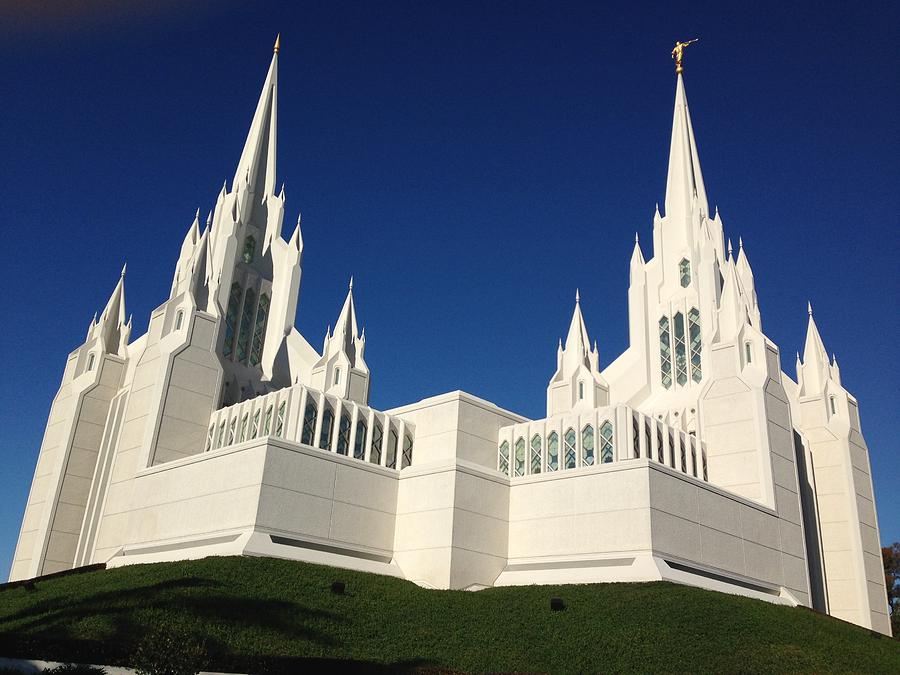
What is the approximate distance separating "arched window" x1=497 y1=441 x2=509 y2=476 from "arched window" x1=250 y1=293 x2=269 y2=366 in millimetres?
13337

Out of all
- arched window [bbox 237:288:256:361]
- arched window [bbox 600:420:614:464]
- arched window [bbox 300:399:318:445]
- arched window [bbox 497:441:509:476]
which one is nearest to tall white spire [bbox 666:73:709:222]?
arched window [bbox 600:420:614:464]

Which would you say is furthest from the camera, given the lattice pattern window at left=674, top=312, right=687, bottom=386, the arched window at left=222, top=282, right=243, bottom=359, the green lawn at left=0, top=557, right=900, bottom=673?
the lattice pattern window at left=674, top=312, right=687, bottom=386

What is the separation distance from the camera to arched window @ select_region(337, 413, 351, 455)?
29469mm

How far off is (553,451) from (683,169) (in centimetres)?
2132

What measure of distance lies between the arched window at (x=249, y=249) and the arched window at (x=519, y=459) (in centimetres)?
1698

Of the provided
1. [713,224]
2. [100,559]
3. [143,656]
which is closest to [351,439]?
[100,559]

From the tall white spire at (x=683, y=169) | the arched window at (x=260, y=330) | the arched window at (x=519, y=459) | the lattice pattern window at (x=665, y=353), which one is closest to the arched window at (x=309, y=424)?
the arched window at (x=519, y=459)

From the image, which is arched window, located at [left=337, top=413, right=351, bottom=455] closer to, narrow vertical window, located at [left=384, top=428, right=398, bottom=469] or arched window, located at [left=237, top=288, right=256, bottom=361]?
narrow vertical window, located at [left=384, top=428, right=398, bottom=469]

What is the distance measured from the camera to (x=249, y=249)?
133ft

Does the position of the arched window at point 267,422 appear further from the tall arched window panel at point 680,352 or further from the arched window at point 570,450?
the tall arched window panel at point 680,352

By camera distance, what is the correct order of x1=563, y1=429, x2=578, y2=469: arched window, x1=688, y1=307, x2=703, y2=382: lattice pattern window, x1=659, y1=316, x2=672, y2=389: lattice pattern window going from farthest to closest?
x1=659, y1=316, x2=672, y2=389: lattice pattern window
x1=688, y1=307, x2=703, y2=382: lattice pattern window
x1=563, y1=429, x2=578, y2=469: arched window

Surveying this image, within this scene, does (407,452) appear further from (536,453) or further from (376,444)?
(536,453)

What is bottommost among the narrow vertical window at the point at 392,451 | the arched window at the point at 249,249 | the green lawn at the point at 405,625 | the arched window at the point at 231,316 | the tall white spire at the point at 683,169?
the green lawn at the point at 405,625

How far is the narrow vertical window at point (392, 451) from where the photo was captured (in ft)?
99.6
